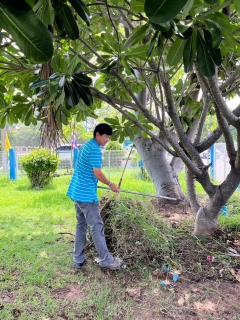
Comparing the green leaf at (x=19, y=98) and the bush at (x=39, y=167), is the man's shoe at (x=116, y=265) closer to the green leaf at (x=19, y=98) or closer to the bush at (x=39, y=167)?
the green leaf at (x=19, y=98)

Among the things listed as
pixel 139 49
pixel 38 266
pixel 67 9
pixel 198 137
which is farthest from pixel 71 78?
pixel 38 266

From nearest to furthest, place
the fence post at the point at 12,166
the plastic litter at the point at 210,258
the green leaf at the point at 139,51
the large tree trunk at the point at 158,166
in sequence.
Result: the green leaf at the point at 139,51 → the plastic litter at the point at 210,258 → the large tree trunk at the point at 158,166 → the fence post at the point at 12,166

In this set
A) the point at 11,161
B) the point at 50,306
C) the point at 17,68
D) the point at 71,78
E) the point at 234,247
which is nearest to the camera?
the point at 71,78

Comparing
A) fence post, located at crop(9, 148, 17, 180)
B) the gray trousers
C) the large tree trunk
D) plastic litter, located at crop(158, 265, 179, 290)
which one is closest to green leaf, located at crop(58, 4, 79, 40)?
the gray trousers

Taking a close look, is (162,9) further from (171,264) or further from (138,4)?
(171,264)

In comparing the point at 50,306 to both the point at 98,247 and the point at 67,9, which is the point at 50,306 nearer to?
the point at 98,247

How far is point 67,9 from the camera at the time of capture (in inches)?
41.7

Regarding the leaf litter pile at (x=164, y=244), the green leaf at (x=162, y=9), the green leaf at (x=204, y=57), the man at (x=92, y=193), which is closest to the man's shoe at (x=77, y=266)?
the man at (x=92, y=193)

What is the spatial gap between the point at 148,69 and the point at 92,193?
1266mm

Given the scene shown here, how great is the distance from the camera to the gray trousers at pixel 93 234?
2.51 m

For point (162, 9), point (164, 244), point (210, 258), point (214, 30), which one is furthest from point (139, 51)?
point (210, 258)

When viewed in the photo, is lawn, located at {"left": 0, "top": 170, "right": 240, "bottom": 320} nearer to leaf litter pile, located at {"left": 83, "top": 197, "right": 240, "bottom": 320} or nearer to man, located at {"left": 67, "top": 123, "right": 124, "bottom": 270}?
leaf litter pile, located at {"left": 83, "top": 197, "right": 240, "bottom": 320}

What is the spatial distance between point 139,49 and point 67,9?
30.0 inches

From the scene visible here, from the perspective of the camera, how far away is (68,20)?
109cm
